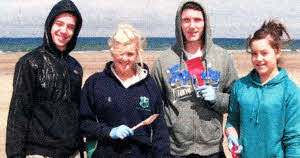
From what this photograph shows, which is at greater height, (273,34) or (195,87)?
(273,34)

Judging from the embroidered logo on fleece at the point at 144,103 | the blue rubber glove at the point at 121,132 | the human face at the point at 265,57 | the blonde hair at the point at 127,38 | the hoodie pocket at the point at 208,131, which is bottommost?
the hoodie pocket at the point at 208,131

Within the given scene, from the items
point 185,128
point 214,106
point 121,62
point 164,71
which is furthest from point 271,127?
point 121,62

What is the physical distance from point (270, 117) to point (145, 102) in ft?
3.27

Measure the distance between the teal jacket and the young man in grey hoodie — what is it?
334 millimetres

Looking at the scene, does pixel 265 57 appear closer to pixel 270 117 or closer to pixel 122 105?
pixel 270 117

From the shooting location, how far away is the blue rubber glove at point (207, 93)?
10.7 feet

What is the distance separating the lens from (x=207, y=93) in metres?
3.26

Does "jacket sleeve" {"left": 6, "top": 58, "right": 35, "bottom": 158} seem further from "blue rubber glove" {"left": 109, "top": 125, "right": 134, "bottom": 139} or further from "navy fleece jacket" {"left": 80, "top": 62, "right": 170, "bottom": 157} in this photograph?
"blue rubber glove" {"left": 109, "top": 125, "right": 134, "bottom": 139}

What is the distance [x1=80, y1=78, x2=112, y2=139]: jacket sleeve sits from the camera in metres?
3.00

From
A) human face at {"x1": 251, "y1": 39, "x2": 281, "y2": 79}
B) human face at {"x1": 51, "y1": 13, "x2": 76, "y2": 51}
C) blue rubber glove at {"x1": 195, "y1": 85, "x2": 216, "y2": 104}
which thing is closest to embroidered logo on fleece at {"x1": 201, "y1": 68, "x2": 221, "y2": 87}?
blue rubber glove at {"x1": 195, "y1": 85, "x2": 216, "y2": 104}

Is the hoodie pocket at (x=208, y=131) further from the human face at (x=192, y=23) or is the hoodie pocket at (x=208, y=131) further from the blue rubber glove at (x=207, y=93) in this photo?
the human face at (x=192, y=23)

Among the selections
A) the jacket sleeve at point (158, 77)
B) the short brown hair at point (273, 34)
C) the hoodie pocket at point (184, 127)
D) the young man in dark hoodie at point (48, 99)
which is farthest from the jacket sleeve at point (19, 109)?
the short brown hair at point (273, 34)

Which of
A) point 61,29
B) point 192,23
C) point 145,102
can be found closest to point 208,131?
point 145,102

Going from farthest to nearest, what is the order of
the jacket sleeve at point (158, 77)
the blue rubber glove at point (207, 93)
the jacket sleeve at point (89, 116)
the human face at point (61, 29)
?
the jacket sleeve at point (158, 77)
the blue rubber glove at point (207, 93)
the human face at point (61, 29)
the jacket sleeve at point (89, 116)
